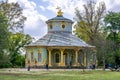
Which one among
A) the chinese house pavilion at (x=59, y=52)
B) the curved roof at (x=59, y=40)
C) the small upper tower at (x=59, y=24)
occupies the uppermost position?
the small upper tower at (x=59, y=24)

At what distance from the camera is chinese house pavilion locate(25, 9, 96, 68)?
66.9 metres

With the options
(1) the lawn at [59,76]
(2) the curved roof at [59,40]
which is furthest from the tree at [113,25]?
(1) the lawn at [59,76]

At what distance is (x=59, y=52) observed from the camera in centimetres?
6888

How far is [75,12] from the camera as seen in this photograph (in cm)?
8288

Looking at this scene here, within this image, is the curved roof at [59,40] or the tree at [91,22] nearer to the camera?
the curved roof at [59,40]

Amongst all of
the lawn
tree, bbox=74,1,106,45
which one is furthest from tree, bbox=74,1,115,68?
the lawn

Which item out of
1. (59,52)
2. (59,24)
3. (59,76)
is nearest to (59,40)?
(59,52)

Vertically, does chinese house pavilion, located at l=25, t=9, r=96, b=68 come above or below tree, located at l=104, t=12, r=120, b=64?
below

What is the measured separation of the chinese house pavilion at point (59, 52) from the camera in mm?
66938

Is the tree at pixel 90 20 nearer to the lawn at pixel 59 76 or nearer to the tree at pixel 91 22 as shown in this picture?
the tree at pixel 91 22

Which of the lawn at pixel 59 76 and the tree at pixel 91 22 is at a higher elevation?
the tree at pixel 91 22

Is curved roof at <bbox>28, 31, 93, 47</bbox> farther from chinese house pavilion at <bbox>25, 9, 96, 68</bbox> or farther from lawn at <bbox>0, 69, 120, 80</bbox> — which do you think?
lawn at <bbox>0, 69, 120, 80</bbox>

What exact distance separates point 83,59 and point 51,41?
24.5 ft

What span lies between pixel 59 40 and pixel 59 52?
2411mm
